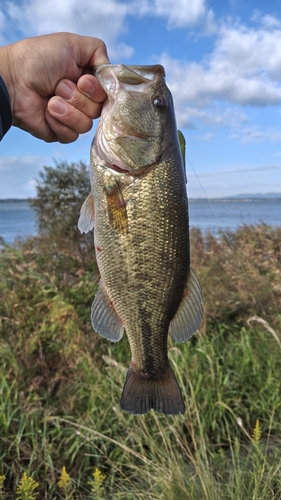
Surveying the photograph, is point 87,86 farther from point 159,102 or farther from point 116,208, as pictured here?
point 116,208

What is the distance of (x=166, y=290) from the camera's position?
214 centimetres

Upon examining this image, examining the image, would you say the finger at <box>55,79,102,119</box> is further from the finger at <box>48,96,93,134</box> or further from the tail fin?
the tail fin

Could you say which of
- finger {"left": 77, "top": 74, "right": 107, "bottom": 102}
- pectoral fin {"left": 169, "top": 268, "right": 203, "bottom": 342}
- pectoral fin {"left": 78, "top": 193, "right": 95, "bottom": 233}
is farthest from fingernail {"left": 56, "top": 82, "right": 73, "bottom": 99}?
pectoral fin {"left": 169, "top": 268, "right": 203, "bottom": 342}

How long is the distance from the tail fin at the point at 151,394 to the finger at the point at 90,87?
149 cm

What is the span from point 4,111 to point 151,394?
1.73 meters

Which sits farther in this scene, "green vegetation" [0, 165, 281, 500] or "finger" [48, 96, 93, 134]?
"green vegetation" [0, 165, 281, 500]

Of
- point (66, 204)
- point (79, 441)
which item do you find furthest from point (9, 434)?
point (66, 204)

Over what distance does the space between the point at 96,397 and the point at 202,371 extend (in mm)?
1200

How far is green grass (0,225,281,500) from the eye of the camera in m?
3.55

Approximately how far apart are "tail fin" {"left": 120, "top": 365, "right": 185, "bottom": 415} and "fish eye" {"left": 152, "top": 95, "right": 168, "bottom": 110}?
4.41 ft

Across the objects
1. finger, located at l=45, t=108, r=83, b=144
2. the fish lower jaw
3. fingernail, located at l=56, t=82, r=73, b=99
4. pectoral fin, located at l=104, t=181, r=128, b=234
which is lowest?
pectoral fin, located at l=104, t=181, r=128, b=234

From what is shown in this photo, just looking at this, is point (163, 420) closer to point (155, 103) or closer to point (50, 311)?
point (50, 311)

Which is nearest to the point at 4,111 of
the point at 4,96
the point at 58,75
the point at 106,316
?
the point at 4,96

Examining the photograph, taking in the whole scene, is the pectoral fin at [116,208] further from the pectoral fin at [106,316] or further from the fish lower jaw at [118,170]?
the pectoral fin at [106,316]
